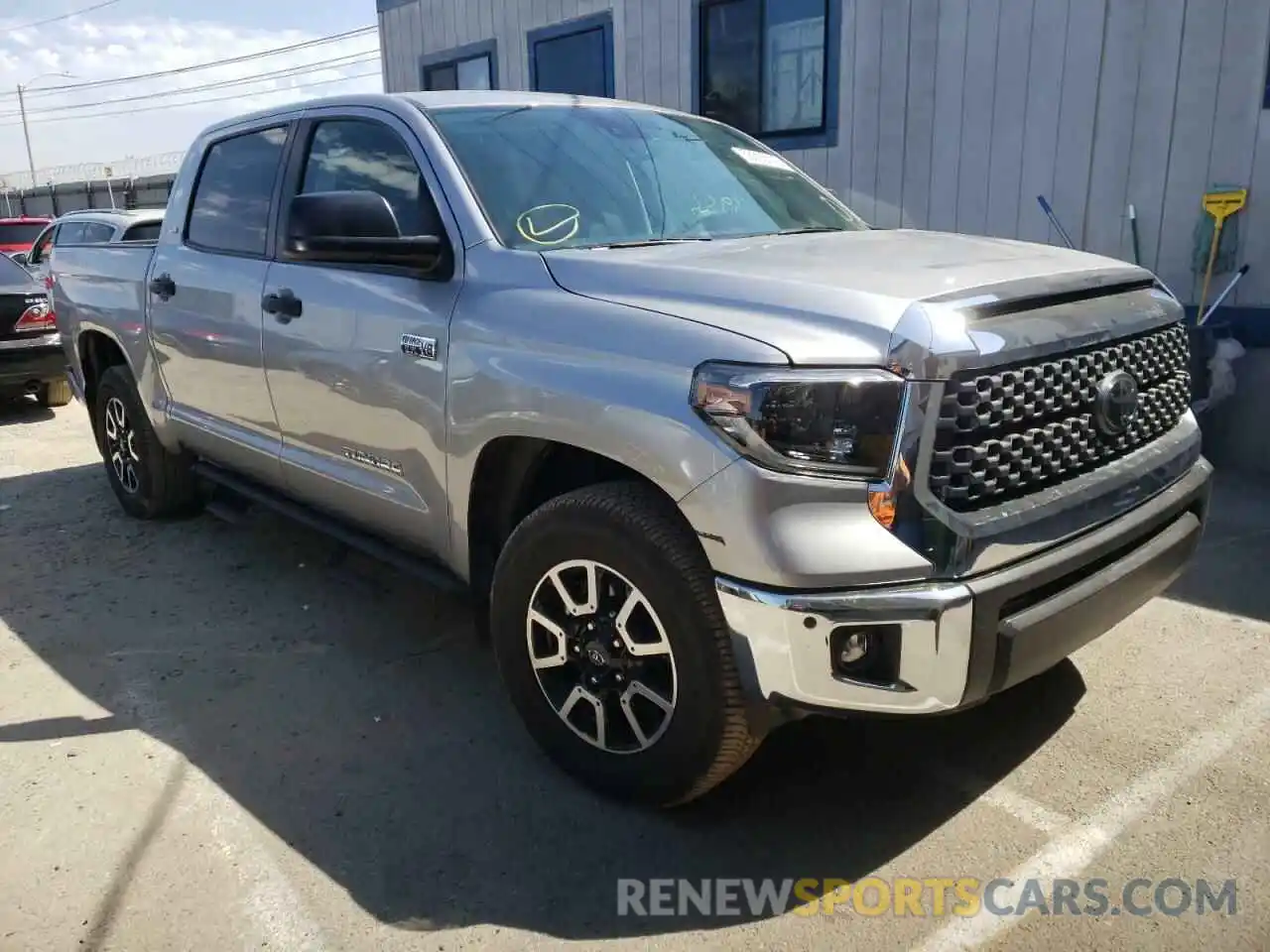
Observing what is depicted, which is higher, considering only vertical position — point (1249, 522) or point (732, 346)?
point (732, 346)

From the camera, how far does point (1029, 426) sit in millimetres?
2436

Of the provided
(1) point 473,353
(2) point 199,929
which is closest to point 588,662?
(1) point 473,353

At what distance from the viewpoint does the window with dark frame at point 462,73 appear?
11.2 meters

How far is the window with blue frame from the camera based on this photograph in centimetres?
980

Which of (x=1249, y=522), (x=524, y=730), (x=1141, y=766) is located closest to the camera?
(x=1141, y=766)

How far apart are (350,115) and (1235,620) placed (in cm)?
387

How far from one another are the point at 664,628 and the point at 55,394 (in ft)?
28.1

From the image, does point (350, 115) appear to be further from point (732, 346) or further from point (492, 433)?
point (732, 346)

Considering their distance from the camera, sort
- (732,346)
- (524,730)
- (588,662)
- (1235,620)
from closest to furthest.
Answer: (732,346) < (588,662) < (524,730) < (1235,620)

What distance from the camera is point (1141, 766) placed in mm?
2967

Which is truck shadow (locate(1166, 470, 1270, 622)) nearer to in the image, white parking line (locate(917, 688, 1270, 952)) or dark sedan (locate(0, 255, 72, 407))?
white parking line (locate(917, 688, 1270, 952))

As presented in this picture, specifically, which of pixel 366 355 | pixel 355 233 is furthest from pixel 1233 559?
pixel 355 233

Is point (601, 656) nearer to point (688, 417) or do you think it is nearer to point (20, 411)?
point (688, 417)

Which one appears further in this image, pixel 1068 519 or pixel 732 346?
pixel 1068 519
